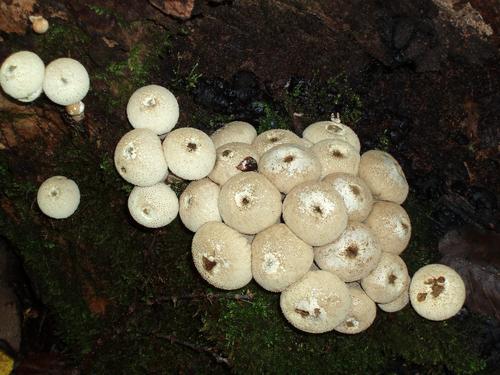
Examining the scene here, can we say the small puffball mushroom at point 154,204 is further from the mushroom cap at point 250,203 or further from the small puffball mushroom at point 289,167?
the small puffball mushroom at point 289,167

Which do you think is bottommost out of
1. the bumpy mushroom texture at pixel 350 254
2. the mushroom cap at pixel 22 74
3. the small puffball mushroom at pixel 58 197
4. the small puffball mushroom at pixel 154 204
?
the small puffball mushroom at pixel 58 197

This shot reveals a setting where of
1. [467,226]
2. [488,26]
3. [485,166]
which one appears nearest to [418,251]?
[467,226]

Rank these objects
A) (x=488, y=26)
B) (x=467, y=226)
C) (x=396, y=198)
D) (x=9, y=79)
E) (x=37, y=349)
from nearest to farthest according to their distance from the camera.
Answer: (x=9, y=79) < (x=396, y=198) < (x=488, y=26) < (x=467, y=226) < (x=37, y=349)

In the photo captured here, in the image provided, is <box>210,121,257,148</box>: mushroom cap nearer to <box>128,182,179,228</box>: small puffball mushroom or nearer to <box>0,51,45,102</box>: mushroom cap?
<box>128,182,179,228</box>: small puffball mushroom

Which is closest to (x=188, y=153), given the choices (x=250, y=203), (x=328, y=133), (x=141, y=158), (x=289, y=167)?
(x=141, y=158)

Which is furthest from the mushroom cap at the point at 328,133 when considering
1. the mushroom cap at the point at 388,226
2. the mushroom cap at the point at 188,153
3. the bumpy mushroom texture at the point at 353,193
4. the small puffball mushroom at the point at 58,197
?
the small puffball mushroom at the point at 58,197

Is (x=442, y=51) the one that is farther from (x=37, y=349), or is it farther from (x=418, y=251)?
(x=37, y=349)
